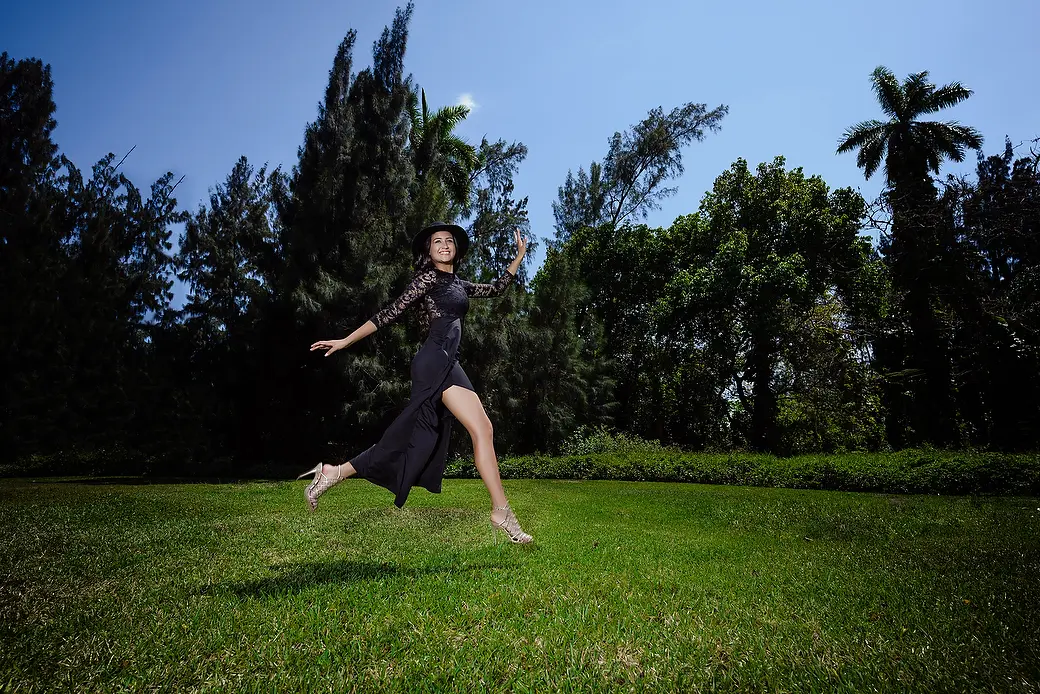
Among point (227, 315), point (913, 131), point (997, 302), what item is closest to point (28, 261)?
point (227, 315)

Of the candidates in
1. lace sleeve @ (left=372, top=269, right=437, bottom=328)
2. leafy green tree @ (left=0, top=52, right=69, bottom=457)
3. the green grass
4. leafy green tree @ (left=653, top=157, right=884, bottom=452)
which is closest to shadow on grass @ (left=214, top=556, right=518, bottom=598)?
the green grass

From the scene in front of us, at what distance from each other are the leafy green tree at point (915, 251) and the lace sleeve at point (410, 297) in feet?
60.6

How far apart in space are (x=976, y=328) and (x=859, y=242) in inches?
302

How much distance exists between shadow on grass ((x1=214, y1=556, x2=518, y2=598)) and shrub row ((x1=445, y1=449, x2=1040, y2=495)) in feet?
39.8

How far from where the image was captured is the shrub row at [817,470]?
44.7 feet

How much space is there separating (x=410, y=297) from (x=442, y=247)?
0.50 metres

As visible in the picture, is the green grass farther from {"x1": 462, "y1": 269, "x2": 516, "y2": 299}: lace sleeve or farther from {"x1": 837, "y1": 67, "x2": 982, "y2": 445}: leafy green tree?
{"x1": 837, "y1": 67, "x2": 982, "y2": 445}: leafy green tree

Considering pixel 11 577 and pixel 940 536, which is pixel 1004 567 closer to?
pixel 940 536

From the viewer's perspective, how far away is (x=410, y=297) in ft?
15.2

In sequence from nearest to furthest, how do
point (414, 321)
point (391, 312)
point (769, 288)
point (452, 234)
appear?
1. point (391, 312)
2. point (452, 234)
3. point (414, 321)
4. point (769, 288)

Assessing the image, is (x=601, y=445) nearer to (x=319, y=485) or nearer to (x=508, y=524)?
(x=508, y=524)

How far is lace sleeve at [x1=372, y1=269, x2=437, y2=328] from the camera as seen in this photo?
177 inches

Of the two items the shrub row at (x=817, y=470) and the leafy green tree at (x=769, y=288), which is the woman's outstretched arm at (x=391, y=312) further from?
the leafy green tree at (x=769, y=288)

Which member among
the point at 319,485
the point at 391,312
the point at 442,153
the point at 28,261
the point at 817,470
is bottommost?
the point at 817,470
